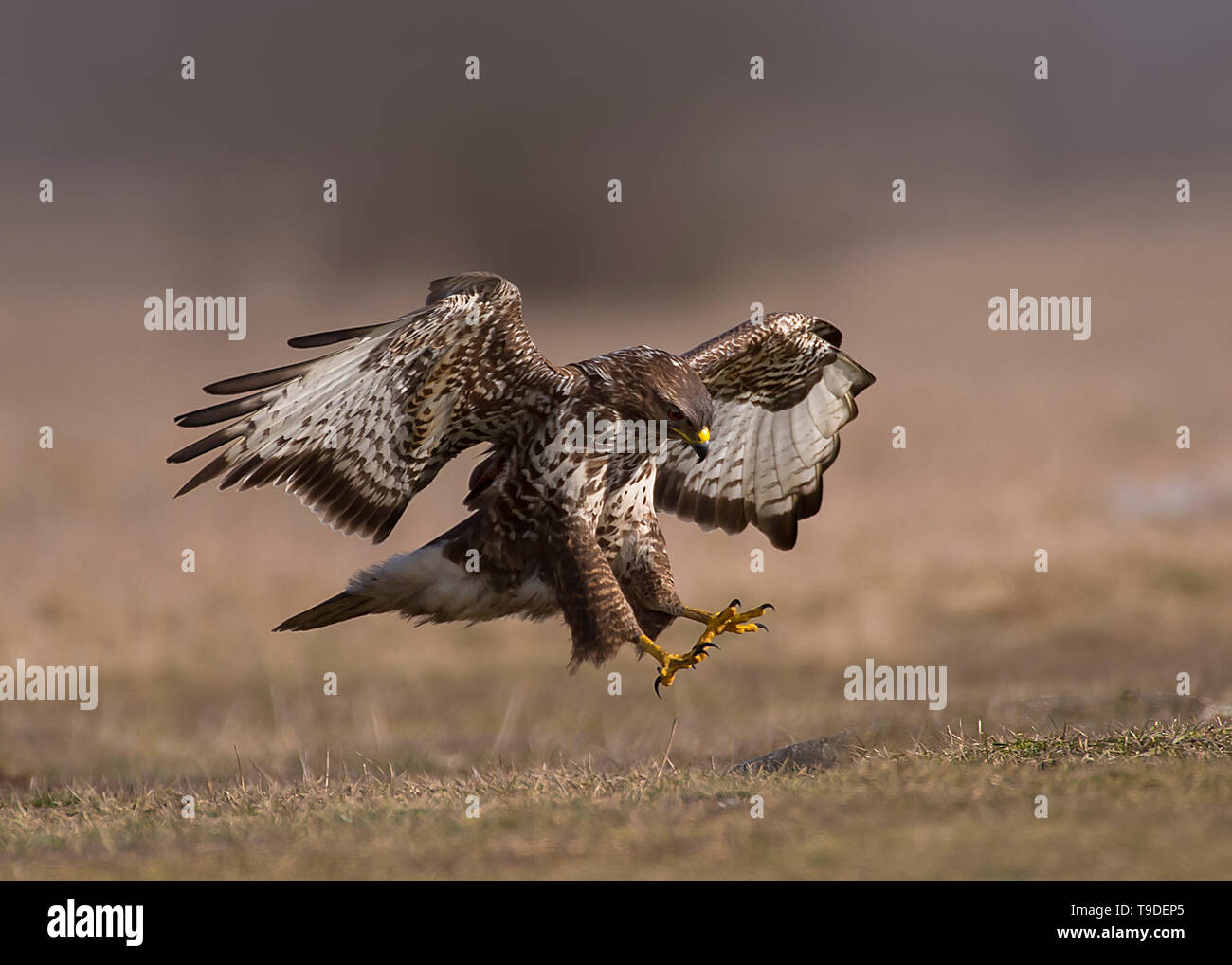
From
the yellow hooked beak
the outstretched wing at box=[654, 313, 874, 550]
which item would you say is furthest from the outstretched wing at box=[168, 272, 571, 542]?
the outstretched wing at box=[654, 313, 874, 550]

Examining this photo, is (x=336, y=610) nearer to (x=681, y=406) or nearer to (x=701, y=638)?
(x=701, y=638)

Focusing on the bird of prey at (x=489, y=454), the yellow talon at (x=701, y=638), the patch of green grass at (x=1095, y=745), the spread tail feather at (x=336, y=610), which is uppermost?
the bird of prey at (x=489, y=454)

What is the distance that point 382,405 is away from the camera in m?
7.59

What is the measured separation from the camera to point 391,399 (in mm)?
7590

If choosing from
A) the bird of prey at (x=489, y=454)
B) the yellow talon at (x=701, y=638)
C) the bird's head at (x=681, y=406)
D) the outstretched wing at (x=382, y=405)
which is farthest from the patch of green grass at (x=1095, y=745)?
the outstretched wing at (x=382, y=405)

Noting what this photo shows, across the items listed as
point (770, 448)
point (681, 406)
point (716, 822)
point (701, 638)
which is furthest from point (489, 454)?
point (716, 822)

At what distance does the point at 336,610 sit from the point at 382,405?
1.44 meters

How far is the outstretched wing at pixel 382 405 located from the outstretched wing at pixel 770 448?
216cm

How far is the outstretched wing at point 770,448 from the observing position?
9719mm

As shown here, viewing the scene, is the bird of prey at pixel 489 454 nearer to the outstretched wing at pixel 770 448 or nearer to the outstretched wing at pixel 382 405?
the outstretched wing at pixel 382 405

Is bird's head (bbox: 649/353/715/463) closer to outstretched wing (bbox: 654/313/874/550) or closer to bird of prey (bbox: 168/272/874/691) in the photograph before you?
bird of prey (bbox: 168/272/874/691)

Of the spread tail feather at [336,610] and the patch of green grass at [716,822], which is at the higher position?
the spread tail feather at [336,610]

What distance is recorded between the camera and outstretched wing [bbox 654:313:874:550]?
9.72 m

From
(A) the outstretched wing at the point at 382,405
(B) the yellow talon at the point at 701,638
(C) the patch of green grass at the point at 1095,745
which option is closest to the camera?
(C) the patch of green grass at the point at 1095,745
